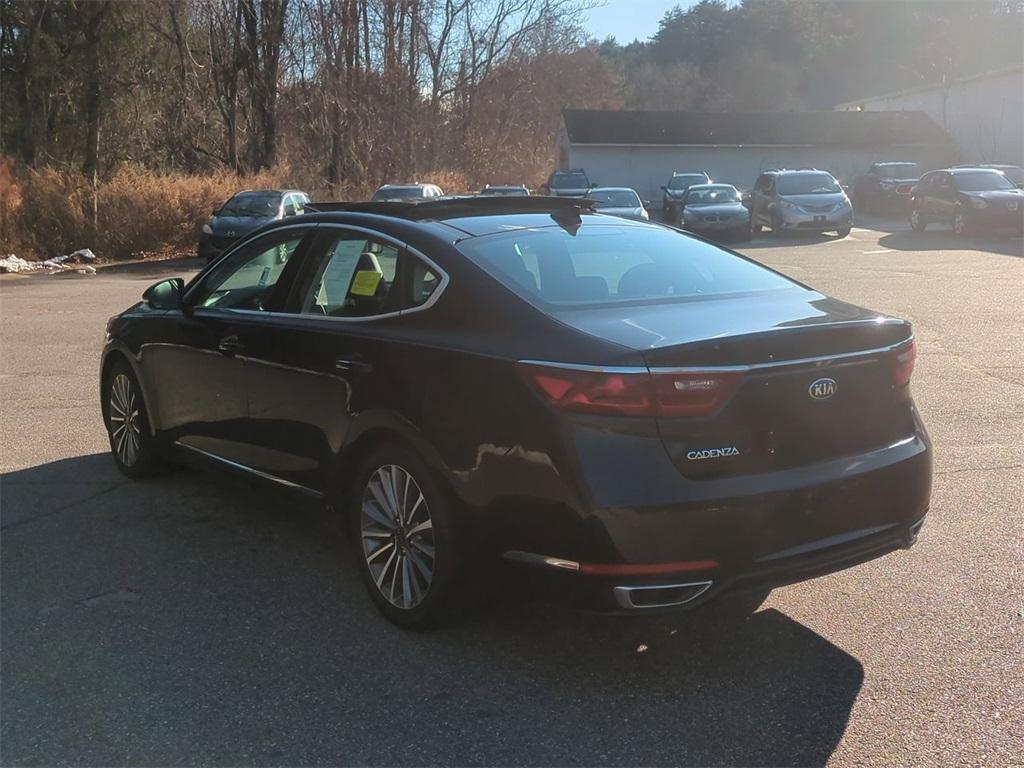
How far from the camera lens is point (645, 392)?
3223 mm

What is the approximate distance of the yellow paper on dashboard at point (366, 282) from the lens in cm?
431

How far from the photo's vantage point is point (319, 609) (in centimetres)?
421

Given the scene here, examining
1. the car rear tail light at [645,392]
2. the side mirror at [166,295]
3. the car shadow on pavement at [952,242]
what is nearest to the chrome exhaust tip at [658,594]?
the car rear tail light at [645,392]

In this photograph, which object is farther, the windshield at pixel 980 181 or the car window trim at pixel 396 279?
the windshield at pixel 980 181

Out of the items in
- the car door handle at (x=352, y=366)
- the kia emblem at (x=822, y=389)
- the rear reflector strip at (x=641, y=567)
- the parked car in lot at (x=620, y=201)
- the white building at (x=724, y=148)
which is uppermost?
the white building at (x=724, y=148)

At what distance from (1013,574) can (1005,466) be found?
1.83m

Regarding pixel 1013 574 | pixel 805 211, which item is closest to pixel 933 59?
pixel 805 211

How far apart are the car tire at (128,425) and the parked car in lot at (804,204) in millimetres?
22976

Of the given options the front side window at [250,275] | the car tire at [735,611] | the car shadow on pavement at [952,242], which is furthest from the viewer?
the car shadow on pavement at [952,242]

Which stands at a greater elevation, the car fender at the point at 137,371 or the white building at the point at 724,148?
the white building at the point at 724,148

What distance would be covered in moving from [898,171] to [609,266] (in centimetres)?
3577

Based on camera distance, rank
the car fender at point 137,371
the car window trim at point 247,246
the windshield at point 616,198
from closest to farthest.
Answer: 1. the car window trim at point 247,246
2. the car fender at point 137,371
3. the windshield at point 616,198

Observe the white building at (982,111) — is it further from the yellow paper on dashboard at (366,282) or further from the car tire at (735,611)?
the yellow paper on dashboard at (366,282)

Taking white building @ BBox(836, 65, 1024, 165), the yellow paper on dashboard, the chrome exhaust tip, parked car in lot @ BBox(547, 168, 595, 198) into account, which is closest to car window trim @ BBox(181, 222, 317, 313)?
the yellow paper on dashboard
